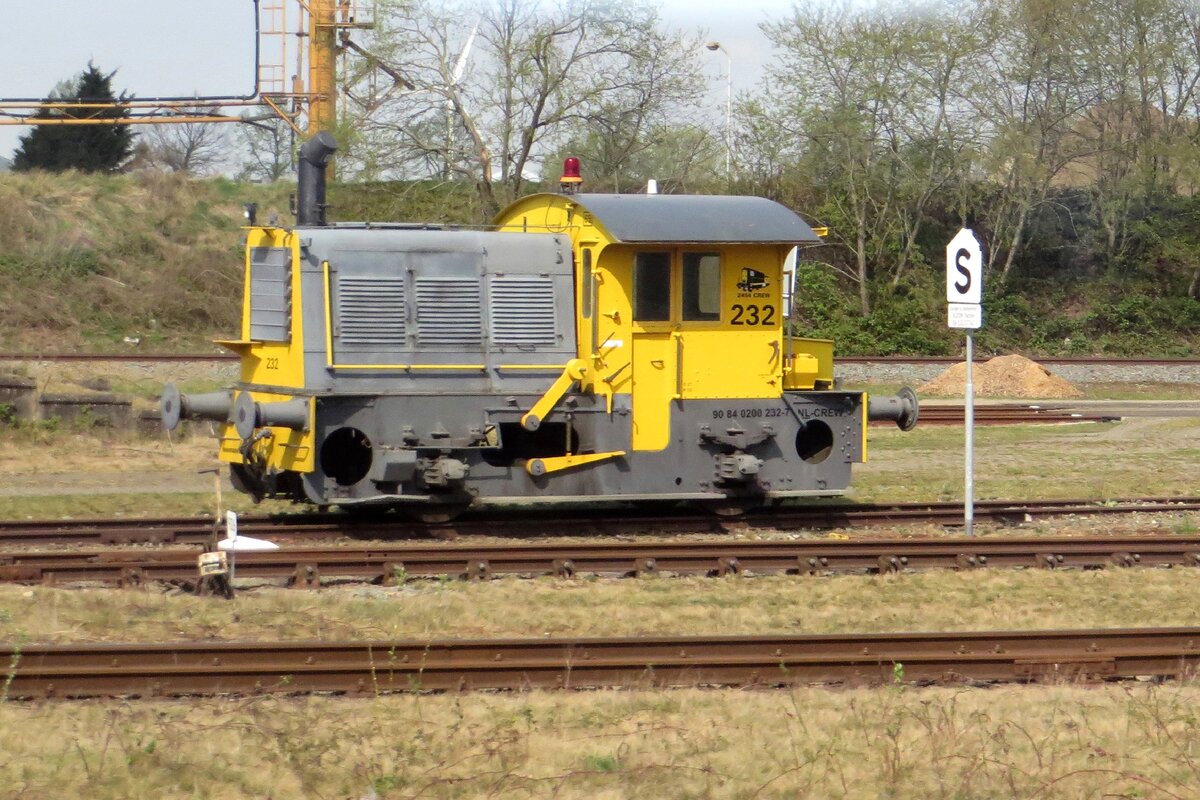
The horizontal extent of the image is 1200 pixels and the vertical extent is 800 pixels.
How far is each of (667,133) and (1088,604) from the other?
99.1 ft

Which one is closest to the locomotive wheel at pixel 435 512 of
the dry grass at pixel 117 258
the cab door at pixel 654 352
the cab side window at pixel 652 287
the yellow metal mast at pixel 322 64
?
the cab door at pixel 654 352

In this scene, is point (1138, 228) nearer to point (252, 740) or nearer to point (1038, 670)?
point (1038, 670)

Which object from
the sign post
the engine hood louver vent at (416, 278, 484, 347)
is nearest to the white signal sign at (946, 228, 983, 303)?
the sign post

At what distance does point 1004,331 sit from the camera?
40906 mm

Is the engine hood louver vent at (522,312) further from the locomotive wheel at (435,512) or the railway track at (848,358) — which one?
the railway track at (848,358)

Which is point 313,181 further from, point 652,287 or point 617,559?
point 617,559

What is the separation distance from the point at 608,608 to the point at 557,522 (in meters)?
3.47

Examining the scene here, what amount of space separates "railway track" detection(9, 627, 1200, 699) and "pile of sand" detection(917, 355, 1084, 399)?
24082 millimetres

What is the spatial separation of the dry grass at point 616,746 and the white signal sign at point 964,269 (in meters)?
6.16

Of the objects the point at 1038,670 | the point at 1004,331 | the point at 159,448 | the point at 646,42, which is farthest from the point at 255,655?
the point at 1004,331

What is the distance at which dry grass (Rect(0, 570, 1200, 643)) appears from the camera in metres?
9.07

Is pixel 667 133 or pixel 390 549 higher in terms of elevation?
pixel 667 133

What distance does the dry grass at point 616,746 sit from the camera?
612cm

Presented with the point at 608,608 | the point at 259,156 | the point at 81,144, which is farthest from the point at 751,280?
the point at 259,156
